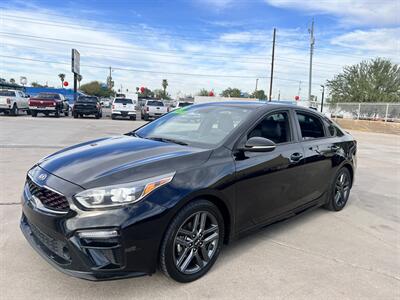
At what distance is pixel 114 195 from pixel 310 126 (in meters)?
3.17

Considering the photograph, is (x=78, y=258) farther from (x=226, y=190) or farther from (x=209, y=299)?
(x=226, y=190)

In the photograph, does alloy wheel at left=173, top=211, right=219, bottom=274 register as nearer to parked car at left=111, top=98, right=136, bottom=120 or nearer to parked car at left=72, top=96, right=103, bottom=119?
parked car at left=72, top=96, right=103, bottom=119

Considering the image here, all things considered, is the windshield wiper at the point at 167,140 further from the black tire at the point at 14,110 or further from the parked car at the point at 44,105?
the black tire at the point at 14,110

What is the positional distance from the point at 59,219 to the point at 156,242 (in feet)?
2.53

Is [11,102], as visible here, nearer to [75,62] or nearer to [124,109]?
[124,109]

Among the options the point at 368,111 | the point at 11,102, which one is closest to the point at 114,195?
the point at 11,102

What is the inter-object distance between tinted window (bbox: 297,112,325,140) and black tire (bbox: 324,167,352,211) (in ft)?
2.45

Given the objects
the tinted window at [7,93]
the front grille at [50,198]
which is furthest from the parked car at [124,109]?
the front grille at [50,198]

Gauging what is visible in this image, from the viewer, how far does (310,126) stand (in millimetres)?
4828

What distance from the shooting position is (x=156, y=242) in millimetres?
2789

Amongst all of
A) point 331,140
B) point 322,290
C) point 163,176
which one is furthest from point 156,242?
point 331,140

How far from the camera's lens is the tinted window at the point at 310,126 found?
15.1 feet

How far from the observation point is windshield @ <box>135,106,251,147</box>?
12.3ft

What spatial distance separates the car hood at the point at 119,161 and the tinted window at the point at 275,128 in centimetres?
88
